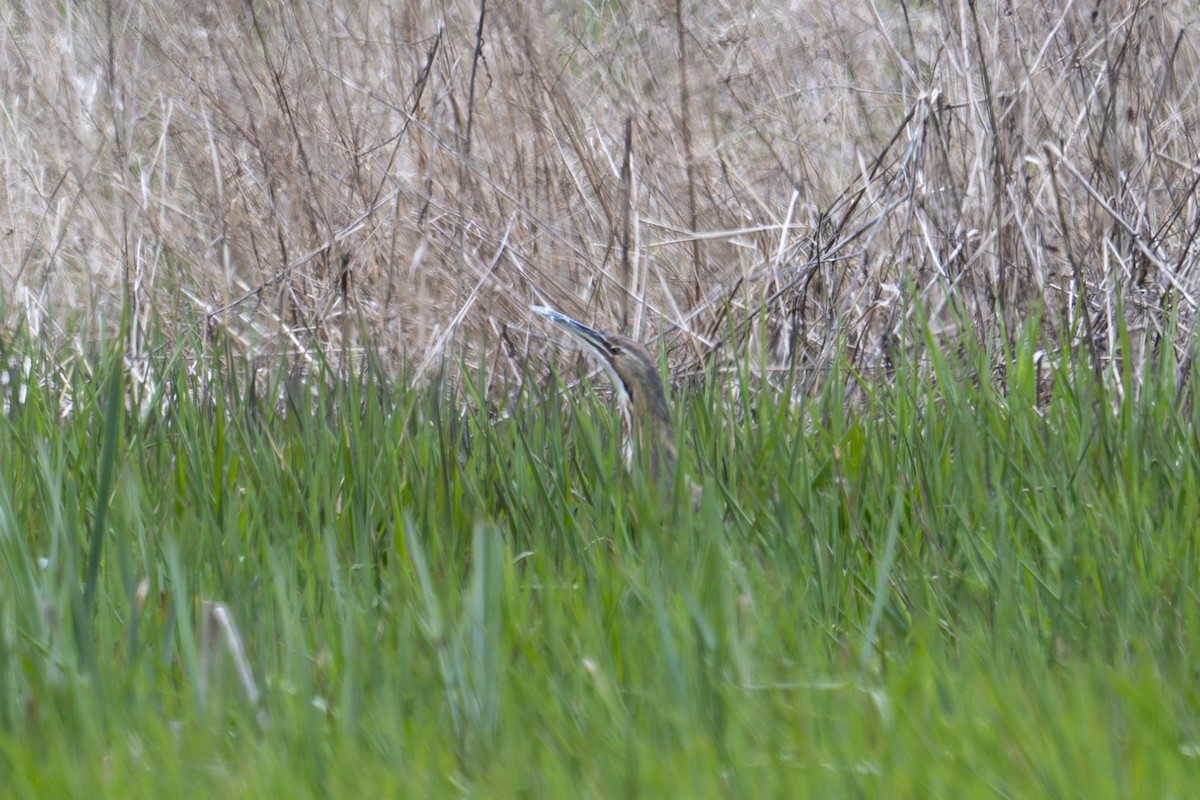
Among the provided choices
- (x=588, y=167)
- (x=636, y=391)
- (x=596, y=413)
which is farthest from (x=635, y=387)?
(x=588, y=167)

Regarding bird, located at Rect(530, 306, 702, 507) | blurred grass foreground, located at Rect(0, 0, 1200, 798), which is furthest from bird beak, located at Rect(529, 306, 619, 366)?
blurred grass foreground, located at Rect(0, 0, 1200, 798)

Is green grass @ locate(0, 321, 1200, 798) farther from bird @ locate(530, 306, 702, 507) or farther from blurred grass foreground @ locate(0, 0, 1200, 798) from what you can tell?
bird @ locate(530, 306, 702, 507)

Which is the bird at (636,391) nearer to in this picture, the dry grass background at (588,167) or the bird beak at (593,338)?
the bird beak at (593,338)

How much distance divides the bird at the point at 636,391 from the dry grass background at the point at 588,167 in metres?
0.55

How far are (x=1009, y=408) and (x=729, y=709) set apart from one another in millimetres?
1344

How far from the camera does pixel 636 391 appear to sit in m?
3.38

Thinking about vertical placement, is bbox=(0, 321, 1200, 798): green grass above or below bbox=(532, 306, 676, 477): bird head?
below

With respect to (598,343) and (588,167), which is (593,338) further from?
(588,167)

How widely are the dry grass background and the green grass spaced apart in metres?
1.14

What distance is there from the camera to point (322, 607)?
7.29 ft

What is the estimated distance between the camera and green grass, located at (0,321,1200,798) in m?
1.59

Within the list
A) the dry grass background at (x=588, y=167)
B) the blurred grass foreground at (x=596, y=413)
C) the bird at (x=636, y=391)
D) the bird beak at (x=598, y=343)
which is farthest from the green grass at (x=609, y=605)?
the dry grass background at (x=588, y=167)

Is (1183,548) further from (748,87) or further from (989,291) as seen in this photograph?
(748,87)

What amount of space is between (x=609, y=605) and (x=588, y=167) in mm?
2658
